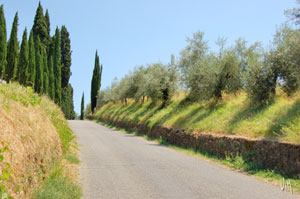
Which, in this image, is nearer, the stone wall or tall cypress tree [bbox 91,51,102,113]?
the stone wall

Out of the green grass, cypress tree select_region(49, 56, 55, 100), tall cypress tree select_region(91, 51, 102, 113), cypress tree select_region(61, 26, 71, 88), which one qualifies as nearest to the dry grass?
the green grass

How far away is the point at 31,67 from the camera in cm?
3459

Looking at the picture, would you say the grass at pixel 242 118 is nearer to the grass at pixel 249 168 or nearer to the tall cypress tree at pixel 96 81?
the grass at pixel 249 168

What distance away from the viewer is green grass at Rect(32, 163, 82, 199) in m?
5.44

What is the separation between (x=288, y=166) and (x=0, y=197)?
27.5 feet

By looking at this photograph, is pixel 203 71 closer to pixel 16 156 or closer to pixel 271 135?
pixel 271 135

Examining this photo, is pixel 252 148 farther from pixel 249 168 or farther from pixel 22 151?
pixel 22 151

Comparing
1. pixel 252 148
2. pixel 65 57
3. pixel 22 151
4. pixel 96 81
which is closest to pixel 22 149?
pixel 22 151

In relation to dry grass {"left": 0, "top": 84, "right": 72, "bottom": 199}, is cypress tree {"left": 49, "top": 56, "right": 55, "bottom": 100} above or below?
above

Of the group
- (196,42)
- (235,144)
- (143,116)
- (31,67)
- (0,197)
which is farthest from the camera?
(31,67)

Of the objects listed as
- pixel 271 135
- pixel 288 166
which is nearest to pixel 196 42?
pixel 271 135

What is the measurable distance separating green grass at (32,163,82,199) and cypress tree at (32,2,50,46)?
42.2 m

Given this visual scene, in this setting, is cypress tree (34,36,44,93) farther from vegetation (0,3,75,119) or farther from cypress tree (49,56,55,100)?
cypress tree (49,56,55,100)

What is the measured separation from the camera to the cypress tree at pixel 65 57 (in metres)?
54.5
